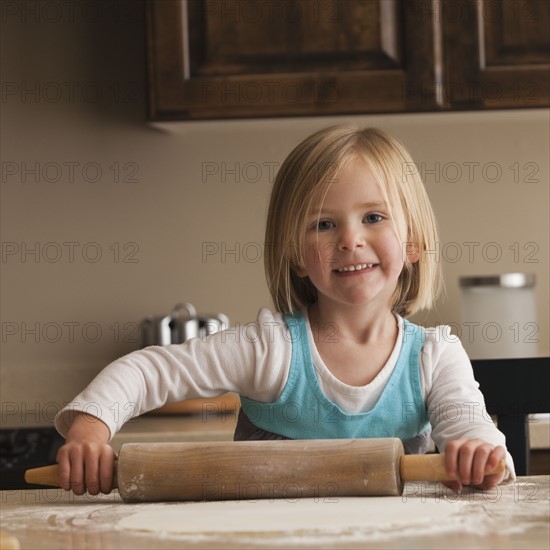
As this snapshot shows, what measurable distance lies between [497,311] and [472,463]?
138 centimetres

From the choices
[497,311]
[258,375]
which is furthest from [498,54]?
[258,375]

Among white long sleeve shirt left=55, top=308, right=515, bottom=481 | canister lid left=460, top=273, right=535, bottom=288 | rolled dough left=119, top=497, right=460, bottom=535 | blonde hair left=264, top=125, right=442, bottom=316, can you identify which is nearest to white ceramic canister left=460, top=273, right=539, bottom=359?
canister lid left=460, top=273, right=535, bottom=288

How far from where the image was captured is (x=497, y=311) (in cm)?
222

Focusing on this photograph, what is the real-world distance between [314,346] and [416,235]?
21 centimetres

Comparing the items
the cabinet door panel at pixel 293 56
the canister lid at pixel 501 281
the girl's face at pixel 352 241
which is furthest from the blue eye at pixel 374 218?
the canister lid at pixel 501 281

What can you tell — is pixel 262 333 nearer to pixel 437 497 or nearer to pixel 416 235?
pixel 416 235

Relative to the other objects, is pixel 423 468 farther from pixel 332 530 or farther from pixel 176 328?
pixel 176 328

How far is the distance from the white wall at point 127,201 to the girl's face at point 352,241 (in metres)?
1.18

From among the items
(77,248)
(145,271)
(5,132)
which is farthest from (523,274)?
(5,132)

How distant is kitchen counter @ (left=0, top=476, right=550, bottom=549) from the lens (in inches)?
25.6

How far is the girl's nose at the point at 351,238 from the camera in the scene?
1.21 meters

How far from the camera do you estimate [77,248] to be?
2.47 m

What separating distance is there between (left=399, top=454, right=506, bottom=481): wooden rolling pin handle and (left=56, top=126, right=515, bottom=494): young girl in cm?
24

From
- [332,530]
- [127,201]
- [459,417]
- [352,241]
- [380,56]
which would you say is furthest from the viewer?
[127,201]
